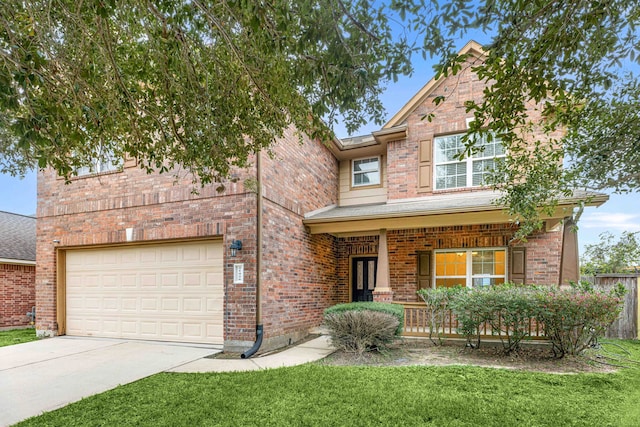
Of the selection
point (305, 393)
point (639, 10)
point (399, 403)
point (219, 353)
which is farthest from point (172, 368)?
point (639, 10)

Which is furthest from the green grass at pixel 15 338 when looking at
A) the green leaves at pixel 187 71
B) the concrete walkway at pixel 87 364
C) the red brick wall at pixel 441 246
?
the red brick wall at pixel 441 246

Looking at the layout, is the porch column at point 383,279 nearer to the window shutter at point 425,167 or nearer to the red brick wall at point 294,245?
the red brick wall at point 294,245

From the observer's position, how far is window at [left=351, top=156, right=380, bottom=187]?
11453mm

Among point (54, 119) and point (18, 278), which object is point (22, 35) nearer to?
point (54, 119)

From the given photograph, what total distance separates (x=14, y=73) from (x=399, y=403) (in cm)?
538

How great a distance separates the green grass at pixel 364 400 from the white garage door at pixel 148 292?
240 cm

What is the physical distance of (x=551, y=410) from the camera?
3.87 m

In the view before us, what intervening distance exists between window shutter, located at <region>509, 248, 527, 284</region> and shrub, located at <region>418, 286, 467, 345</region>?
2.49 m

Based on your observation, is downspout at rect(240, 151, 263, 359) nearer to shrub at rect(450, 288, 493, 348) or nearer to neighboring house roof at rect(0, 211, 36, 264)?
shrub at rect(450, 288, 493, 348)

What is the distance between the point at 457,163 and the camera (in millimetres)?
9961

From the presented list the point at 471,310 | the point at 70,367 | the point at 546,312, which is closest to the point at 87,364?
the point at 70,367

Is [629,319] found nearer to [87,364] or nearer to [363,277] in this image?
[363,277]

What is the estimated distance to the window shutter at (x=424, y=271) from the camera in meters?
9.80

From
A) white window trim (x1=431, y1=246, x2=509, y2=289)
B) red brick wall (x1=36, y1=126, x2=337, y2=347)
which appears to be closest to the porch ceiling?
red brick wall (x1=36, y1=126, x2=337, y2=347)
